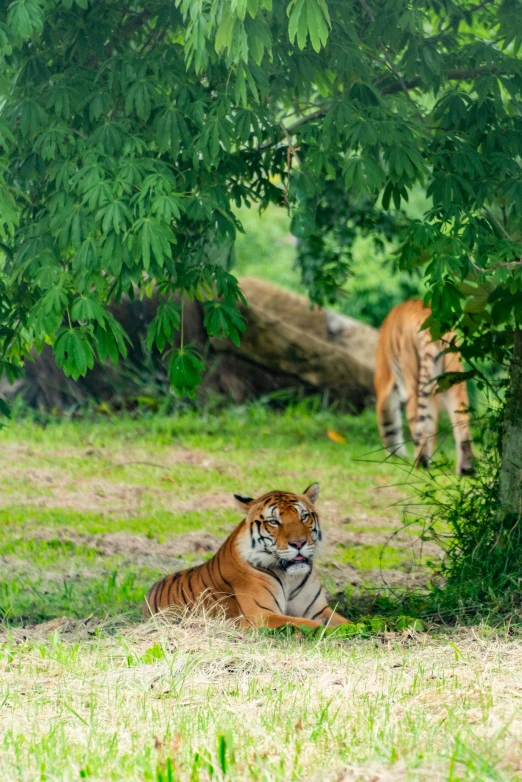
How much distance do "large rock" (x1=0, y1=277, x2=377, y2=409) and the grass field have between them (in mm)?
3415

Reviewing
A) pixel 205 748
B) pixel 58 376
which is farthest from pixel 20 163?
pixel 58 376

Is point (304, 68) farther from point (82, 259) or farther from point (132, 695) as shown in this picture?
point (132, 695)

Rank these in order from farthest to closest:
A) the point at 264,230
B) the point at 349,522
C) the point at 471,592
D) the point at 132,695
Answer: the point at 264,230 < the point at 349,522 < the point at 471,592 < the point at 132,695

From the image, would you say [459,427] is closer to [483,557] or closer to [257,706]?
[483,557]

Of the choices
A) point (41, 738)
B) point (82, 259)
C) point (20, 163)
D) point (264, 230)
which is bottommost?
point (41, 738)

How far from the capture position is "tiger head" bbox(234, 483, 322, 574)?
5.12 m

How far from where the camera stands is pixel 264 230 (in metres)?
21.7

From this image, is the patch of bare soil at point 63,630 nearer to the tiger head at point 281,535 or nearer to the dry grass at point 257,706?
the dry grass at point 257,706

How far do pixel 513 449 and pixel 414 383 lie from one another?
4618 millimetres

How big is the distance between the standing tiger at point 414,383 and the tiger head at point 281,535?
3.92 meters

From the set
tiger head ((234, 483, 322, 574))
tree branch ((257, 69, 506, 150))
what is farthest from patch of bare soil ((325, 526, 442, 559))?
tree branch ((257, 69, 506, 150))

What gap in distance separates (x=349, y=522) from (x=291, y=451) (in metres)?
2.39

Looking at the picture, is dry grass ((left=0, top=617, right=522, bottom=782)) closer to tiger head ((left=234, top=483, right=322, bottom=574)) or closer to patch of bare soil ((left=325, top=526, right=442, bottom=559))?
tiger head ((left=234, top=483, right=322, bottom=574))

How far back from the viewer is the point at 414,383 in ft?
33.2
